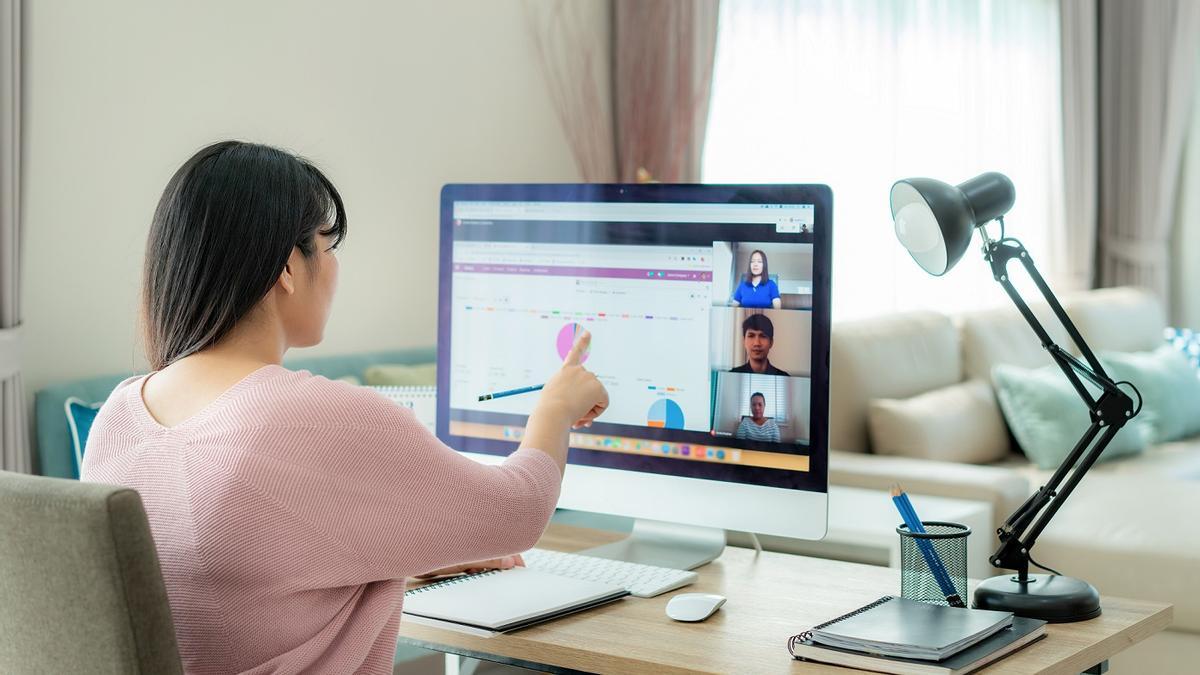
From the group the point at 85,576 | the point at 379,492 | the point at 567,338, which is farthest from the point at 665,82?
the point at 85,576

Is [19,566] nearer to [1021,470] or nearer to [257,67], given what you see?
[257,67]

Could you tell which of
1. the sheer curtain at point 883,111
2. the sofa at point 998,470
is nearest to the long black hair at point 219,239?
the sofa at point 998,470

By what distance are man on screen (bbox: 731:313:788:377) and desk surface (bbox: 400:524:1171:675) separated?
0.27 m

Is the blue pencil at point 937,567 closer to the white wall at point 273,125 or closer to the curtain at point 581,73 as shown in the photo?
the white wall at point 273,125

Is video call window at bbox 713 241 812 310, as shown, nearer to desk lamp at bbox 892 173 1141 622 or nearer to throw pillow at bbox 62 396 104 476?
desk lamp at bbox 892 173 1141 622

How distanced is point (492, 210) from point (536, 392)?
0.26m

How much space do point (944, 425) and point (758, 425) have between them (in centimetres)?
Answer: 201

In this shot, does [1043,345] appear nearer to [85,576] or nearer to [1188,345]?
[85,576]

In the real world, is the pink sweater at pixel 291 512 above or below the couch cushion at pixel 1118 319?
below

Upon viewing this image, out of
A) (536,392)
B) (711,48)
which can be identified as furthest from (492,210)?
(711,48)

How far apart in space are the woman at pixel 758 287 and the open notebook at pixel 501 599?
0.39 m

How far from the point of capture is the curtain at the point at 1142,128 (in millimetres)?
5676

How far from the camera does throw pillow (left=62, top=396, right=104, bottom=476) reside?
242cm

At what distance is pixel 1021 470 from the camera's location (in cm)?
373
